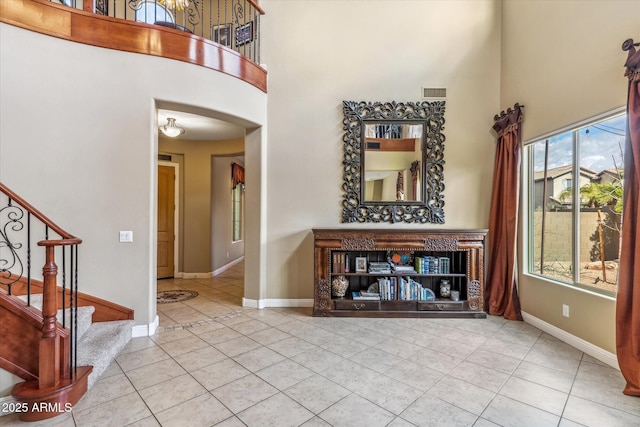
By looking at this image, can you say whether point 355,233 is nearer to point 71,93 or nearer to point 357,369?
point 357,369

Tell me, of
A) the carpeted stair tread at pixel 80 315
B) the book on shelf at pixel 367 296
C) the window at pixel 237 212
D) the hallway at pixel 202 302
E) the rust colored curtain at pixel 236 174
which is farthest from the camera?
the window at pixel 237 212

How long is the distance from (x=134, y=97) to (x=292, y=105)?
1.97 m

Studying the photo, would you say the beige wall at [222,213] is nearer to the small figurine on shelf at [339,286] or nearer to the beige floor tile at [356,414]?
the small figurine on shelf at [339,286]

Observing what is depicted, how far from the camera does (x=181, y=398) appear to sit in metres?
2.11

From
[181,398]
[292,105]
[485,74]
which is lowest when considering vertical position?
[181,398]

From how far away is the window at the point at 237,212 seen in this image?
25.1 ft

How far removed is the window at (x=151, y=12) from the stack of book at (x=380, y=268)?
4.20 metres

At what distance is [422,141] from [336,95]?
55.5 inches

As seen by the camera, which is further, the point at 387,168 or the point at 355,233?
the point at 387,168

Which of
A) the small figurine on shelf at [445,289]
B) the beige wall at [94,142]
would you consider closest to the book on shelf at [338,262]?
the small figurine on shelf at [445,289]

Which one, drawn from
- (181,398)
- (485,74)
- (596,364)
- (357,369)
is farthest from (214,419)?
(485,74)

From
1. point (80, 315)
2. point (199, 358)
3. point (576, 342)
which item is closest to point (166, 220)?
point (80, 315)

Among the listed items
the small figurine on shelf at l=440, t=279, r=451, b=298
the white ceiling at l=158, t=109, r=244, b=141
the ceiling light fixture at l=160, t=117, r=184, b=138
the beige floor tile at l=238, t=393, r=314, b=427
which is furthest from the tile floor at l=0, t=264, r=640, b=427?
the white ceiling at l=158, t=109, r=244, b=141

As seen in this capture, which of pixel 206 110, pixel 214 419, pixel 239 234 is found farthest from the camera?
pixel 239 234
